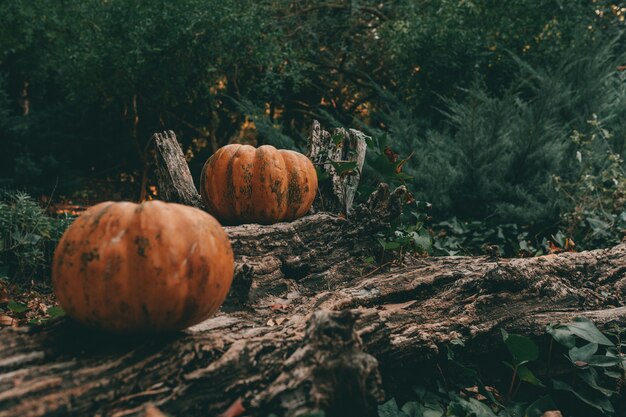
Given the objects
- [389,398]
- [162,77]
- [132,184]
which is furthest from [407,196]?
[132,184]

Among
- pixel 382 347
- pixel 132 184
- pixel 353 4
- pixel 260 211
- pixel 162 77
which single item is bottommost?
pixel 132 184

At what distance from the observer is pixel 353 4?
29.7ft

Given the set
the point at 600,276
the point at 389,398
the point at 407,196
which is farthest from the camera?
the point at 407,196

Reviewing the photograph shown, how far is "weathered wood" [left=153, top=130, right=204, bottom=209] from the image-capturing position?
12.1 feet

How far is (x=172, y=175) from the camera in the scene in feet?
12.1

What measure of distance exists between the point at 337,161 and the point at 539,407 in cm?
226

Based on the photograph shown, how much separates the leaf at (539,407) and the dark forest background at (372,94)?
205cm

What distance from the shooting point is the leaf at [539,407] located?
2189 millimetres

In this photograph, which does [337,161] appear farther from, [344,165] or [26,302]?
[26,302]

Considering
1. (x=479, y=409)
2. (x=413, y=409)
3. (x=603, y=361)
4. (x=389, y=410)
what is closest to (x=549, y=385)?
(x=603, y=361)

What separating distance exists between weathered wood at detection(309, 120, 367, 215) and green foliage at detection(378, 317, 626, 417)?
1.59 m

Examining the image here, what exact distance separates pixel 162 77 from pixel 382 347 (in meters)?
7.59

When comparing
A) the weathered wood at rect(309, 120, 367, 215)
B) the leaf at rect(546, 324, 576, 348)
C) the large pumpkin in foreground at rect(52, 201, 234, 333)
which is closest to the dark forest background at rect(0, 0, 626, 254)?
the weathered wood at rect(309, 120, 367, 215)

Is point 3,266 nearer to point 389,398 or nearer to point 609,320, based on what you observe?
point 389,398
